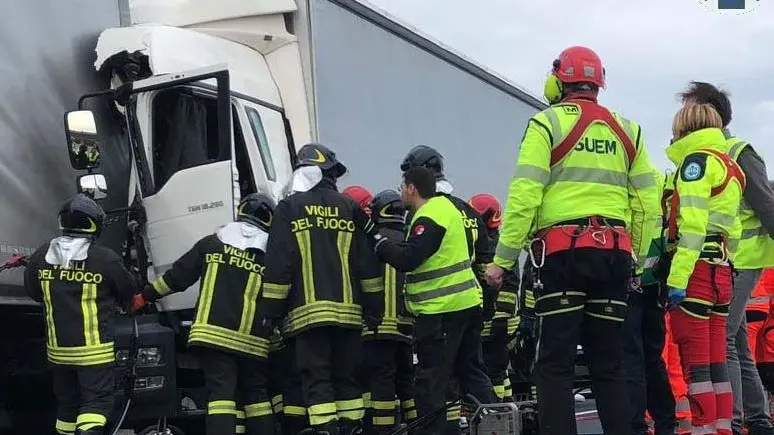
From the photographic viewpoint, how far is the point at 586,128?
4418 mm

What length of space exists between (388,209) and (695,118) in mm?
2127

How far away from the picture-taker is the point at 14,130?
5.63m

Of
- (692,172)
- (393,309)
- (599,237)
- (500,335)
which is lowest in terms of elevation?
(500,335)

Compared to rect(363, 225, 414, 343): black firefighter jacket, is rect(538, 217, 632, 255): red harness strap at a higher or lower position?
higher

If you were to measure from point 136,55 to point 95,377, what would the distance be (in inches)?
91.8

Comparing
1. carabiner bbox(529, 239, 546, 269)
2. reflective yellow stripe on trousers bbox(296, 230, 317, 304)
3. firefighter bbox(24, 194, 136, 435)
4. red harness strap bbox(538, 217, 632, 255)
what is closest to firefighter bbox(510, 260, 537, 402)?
reflective yellow stripe on trousers bbox(296, 230, 317, 304)

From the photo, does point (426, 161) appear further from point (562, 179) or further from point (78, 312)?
point (78, 312)

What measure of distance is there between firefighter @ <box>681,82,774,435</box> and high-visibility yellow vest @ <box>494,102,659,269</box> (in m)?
1.30

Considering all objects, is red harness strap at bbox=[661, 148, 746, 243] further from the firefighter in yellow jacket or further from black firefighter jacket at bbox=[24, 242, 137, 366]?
black firefighter jacket at bbox=[24, 242, 137, 366]

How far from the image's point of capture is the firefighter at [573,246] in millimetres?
4289

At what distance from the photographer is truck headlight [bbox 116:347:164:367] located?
5672mm

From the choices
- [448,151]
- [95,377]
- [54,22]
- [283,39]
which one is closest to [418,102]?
[448,151]

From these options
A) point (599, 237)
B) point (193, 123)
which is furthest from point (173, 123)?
point (599, 237)

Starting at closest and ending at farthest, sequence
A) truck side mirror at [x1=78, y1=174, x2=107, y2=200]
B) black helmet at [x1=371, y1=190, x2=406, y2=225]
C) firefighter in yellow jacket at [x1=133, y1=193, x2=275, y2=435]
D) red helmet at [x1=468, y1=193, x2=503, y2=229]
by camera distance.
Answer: firefighter in yellow jacket at [x1=133, y1=193, x2=275, y2=435] → truck side mirror at [x1=78, y1=174, x2=107, y2=200] → black helmet at [x1=371, y1=190, x2=406, y2=225] → red helmet at [x1=468, y1=193, x2=503, y2=229]
